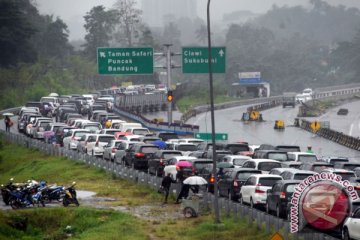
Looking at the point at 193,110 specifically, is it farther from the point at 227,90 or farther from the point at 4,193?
the point at 4,193

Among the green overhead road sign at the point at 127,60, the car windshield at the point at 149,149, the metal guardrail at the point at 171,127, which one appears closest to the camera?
the car windshield at the point at 149,149

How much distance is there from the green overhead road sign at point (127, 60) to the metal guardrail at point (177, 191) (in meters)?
8.25

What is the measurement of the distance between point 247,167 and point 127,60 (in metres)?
33.0

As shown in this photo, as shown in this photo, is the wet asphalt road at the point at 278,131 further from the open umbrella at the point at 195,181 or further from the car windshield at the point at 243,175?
the car windshield at the point at 243,175

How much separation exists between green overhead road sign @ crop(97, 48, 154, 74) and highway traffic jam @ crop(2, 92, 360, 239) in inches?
156

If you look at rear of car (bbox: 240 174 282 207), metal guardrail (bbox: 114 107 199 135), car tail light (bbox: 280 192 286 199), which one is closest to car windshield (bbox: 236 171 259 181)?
rear of car (bbox: 240 174 282 207)

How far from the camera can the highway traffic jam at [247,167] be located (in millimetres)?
27312

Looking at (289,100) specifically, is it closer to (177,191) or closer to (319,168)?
(319,168)

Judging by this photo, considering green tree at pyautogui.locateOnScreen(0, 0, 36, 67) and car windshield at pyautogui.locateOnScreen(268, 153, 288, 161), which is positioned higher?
green tree at pyautogui.locateOnScreen(0, 0, 36, 67)

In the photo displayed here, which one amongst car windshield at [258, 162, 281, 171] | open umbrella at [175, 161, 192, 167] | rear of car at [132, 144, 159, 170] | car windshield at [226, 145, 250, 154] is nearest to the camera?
car windshield at [258, 162, 281, 171]

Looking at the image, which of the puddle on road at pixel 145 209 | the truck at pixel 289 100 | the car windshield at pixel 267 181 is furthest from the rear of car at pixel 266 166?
the truck at pixel 289 100

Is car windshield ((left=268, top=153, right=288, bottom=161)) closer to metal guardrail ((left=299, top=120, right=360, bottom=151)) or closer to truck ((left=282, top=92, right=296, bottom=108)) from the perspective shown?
metal guardrail ((left=299, top=120, right=360, bottom=151))

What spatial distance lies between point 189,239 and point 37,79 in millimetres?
101948

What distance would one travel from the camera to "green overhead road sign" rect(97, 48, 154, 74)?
74.3 metres
